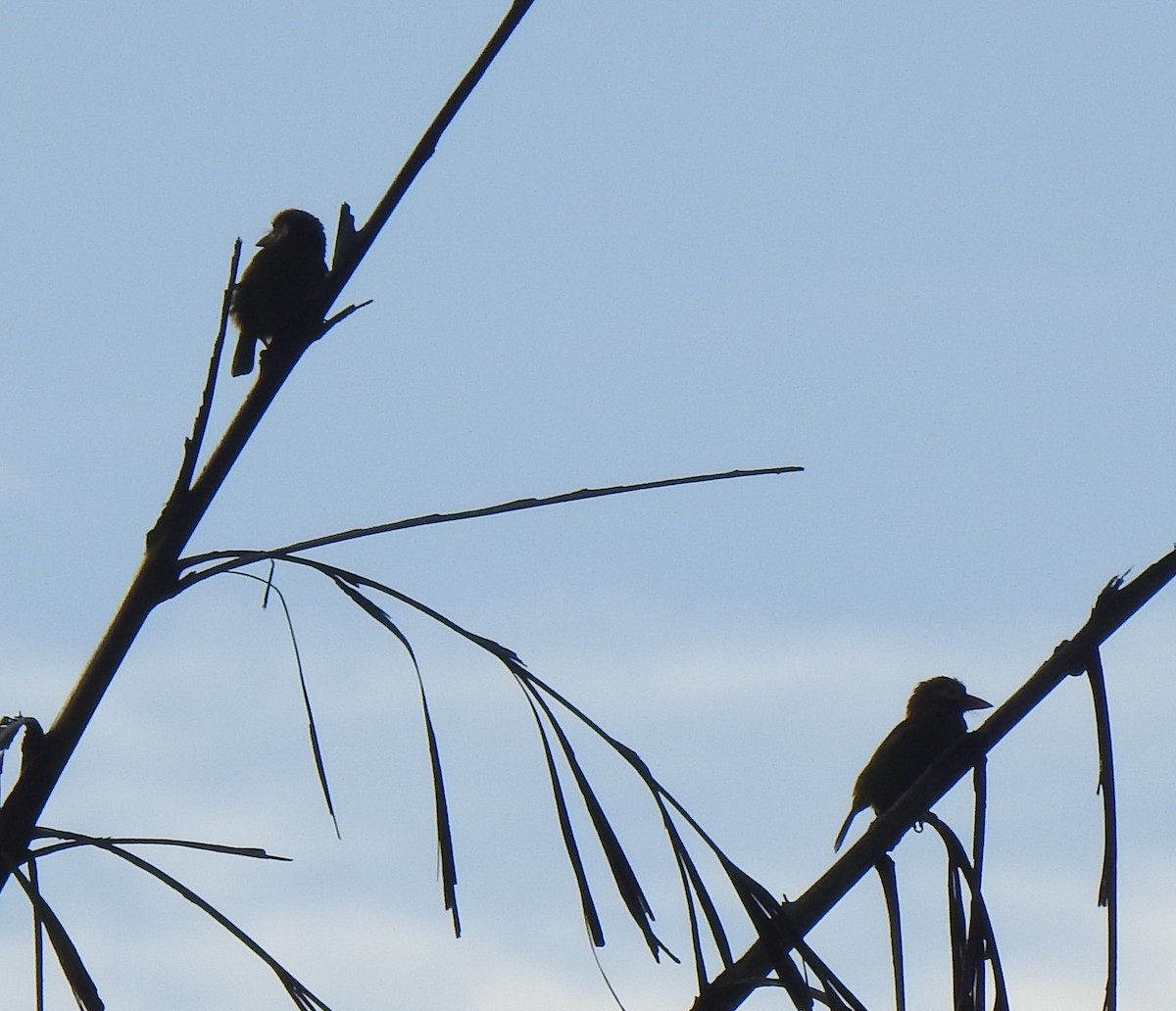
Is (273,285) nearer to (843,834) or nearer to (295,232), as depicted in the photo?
(295,232)

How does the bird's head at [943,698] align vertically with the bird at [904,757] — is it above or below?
above

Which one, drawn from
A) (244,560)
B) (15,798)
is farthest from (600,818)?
(15,798)

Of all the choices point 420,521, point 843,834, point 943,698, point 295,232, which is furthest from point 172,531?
point 943,698

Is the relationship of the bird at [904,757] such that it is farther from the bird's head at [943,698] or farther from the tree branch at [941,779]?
the tree branch at [941,779]

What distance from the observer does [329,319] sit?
2.30 metres

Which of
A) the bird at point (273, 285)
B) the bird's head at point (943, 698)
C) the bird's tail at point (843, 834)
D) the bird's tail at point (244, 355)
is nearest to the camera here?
the bird's tail at point (843, 834)

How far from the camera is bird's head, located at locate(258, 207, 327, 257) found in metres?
7.80

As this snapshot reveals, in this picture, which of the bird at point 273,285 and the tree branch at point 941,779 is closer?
the tree branch at point 941,779

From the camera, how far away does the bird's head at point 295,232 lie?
25.6 feet

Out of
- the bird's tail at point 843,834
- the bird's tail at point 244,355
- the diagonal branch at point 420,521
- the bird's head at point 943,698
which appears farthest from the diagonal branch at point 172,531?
the bird's head at point 943,698

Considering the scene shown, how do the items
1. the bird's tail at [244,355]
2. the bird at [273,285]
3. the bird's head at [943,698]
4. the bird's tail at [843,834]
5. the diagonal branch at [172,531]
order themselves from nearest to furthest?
1. the diagonal branch at [172,531]
2. the bird's tail at [843,834]
3. the bird at [273,285]
4. the bird's tail at [244,355]
5. the bird's head at [943,698]

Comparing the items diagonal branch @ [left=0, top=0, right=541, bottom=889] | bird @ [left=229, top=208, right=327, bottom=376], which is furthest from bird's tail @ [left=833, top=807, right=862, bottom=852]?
diagonal branch @ [left=0, top=0, right=541, bottom=889]

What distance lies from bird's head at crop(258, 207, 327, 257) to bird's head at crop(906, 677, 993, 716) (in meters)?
3.23

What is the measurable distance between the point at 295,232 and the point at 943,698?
11.3 feet
